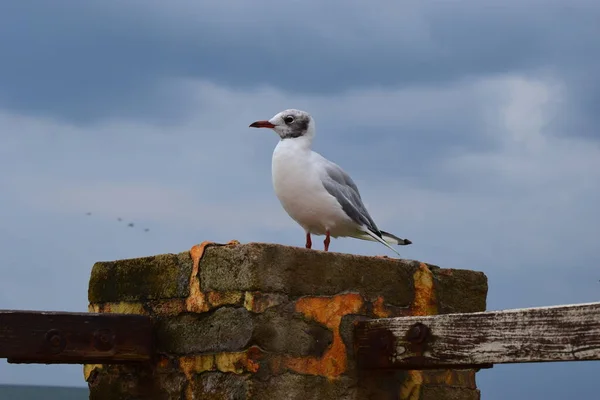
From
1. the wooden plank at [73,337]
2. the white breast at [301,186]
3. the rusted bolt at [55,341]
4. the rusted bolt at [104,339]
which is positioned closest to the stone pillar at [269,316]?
the wooden plank at [73,337]

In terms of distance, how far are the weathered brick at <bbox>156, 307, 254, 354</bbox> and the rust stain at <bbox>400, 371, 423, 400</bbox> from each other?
859mm

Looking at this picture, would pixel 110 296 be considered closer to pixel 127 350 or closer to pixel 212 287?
pixel 127 350

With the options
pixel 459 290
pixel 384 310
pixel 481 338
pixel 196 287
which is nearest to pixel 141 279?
pixel 196 287

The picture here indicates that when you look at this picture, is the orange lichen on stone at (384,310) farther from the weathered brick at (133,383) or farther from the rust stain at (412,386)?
the weathered brick at (133,383)

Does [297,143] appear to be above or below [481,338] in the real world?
above

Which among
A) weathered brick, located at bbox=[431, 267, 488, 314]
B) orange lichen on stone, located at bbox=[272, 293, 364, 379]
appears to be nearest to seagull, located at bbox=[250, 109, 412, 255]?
weathered brick, located at bbox=[431, 267, 488, 314]

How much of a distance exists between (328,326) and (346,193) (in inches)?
57.7

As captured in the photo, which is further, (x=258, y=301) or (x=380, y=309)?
(x=380, y=309)

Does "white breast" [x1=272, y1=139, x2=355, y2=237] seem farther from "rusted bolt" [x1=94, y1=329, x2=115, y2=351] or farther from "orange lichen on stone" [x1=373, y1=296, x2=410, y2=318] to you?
"rusted bolt" [x1=94, y1=329, x2=115, y2=351]

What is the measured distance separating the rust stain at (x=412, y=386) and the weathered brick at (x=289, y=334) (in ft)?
1.61

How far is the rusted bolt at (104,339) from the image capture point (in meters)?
4.02

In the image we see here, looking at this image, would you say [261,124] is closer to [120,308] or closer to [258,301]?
[120,308]

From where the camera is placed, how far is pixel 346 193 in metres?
5.22

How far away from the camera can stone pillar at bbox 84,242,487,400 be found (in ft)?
12.0
